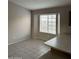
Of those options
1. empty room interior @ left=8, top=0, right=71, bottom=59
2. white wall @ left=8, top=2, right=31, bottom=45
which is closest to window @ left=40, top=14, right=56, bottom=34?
empty room interior @ left=8, top=0, right=71, bottom=59

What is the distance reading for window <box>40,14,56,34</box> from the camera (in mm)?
6234

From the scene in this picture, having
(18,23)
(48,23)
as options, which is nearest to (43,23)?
(48,23)

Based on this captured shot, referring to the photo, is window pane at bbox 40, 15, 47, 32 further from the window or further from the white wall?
the white wall

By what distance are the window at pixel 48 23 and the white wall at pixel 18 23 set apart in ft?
3.20

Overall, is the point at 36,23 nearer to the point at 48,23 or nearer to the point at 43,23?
the point at 43,23

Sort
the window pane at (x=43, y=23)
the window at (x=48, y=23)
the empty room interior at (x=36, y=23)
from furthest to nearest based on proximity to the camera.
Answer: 1. the window pane at (x=43, y=23)
2. the window at (x=48, y=23)
3. the empty room interior at (x=36, y=23)

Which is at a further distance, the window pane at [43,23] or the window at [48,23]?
the window pane at [43,23]

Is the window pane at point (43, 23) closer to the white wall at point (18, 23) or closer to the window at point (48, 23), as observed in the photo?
the window at point (48, 23)

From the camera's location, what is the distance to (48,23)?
6.68m

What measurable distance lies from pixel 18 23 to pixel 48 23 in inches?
81.5

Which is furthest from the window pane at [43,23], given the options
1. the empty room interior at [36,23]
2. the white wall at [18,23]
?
the white wall at [18,23]

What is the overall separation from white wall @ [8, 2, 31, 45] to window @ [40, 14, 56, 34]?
98cm

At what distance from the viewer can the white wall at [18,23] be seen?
225 inches
